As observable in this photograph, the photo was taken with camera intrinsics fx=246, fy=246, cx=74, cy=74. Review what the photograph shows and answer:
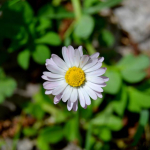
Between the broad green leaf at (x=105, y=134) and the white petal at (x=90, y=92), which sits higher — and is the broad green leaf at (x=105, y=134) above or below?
below

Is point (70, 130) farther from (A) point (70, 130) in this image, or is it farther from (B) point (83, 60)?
(B) point (83, 60)

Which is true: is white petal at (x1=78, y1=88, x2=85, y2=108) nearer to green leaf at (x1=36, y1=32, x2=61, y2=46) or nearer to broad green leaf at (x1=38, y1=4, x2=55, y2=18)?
green leaf at (x1=36, y1=32, x2=61, y2=46)

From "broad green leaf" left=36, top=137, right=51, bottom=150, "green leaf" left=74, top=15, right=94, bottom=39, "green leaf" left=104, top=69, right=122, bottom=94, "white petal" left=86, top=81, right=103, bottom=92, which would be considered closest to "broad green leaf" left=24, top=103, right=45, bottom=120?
"broad green leaf" left=36, top=137, right=51, bottom=150

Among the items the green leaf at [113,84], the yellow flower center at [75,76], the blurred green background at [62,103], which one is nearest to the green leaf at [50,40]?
the blurred green background at [62,103]

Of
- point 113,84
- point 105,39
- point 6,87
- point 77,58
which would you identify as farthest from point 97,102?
point 77,58

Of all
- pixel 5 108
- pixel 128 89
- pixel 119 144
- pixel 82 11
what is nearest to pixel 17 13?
pixel 82 11

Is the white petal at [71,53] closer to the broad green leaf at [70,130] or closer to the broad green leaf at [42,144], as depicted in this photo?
the broad green leaf at [70,130]

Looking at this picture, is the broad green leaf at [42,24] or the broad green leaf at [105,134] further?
the broad green leaf at [105,134]
